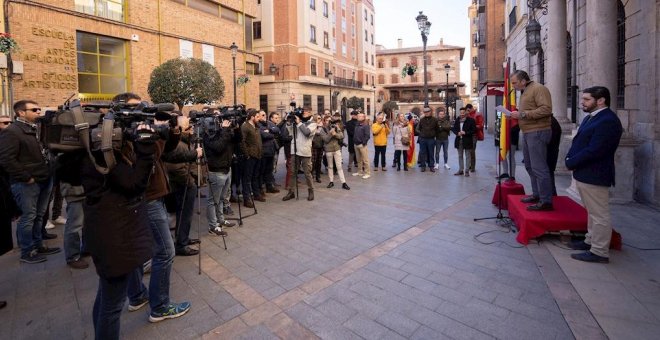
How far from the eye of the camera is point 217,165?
20.0 ft

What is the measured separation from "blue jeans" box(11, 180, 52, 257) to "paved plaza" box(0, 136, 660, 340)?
31cm

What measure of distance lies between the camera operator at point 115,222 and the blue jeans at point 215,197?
10.6 ft

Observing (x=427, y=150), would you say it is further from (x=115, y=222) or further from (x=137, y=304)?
(x=115, y=222)

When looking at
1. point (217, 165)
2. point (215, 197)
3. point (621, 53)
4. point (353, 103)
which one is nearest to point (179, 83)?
point (217, 165)

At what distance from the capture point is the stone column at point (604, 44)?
726cm

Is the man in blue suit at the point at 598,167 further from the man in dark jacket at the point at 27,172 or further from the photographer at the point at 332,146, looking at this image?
the man in dark jacket at the point at 27,172

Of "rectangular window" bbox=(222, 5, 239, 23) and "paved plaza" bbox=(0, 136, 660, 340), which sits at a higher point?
"rectangular window" bbox=(222, 5, 239, 23)

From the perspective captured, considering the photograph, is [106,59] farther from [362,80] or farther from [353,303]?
[362,80]

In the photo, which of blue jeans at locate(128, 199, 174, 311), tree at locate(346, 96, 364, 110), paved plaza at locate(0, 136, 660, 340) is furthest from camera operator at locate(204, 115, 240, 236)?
tree at locate(346, 96, 364, 110)

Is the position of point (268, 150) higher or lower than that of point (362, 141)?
lower

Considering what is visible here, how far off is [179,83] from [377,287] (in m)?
17.7

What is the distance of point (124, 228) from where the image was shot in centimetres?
263

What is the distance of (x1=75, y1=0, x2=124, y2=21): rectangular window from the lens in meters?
18.6

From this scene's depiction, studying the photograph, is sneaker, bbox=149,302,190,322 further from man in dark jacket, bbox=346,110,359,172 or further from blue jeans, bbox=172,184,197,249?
man in dark jacket, bbox=346,110,359,172
